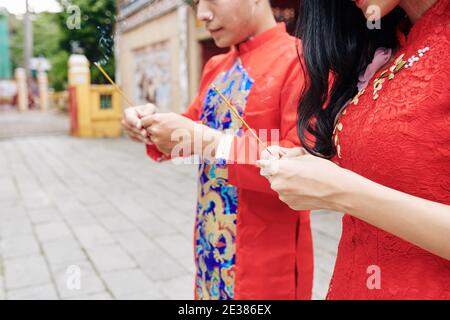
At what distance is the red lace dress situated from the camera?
2.49 feet

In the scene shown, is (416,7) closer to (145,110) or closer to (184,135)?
(184,135)

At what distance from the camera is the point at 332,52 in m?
1.01

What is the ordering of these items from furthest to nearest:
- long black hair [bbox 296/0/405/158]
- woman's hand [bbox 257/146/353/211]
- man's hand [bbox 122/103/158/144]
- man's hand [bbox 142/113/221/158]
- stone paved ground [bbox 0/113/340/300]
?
1. stone paved ground [bbox 0/113/340/300]
2. man's hand [bbox 122/103/158/144]
3. man's hand [bbox 142/113/221/158]
4. long black hair [bbox 296/0/405/158]
5. woman's hand [bbox 257/146/353/211]

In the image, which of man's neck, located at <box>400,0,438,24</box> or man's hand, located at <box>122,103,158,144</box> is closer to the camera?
man's neck, located at <box>400,0,438,24</box>

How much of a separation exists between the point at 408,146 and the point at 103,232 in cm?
345

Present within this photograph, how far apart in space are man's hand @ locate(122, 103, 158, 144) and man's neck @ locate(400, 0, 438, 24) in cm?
81

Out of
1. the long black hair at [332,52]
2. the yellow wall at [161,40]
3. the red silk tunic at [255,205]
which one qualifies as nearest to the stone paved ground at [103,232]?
the red silk tunic at [255,205]

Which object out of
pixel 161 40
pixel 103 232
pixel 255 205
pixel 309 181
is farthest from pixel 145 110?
pixel 161 40

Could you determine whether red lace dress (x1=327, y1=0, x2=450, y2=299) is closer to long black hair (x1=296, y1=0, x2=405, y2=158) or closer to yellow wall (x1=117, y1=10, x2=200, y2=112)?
long black hair (x1=296, y1=0, x2=405, y2=158)

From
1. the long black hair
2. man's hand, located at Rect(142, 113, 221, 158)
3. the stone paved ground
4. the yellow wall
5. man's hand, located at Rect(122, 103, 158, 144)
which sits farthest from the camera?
the yellow wall

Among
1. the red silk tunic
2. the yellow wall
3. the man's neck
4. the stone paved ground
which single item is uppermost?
the yellow wall

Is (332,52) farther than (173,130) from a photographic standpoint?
No

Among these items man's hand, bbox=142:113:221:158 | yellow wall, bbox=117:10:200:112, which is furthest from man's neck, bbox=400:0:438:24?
yellow wall, bbox=117:10:200:112

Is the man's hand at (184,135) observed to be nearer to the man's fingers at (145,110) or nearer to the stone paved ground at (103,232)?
the man's fingers at (145,110)
